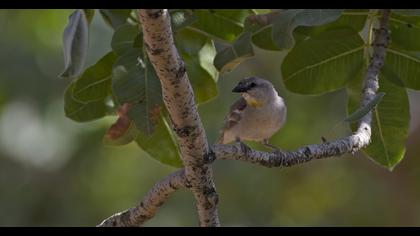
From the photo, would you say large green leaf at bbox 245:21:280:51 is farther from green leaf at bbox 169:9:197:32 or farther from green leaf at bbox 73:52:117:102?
green leaf at bbox 73:52:117:102

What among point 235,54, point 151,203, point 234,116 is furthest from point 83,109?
point 234,116

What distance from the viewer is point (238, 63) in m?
3.15

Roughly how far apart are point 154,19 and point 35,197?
5.64m

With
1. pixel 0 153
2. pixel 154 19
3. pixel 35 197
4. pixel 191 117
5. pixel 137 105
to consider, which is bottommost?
pixel 35 197

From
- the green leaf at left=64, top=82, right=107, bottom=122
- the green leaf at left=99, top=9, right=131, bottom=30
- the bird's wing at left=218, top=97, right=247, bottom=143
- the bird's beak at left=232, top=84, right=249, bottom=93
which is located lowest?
the bird's wing at left=218, top=97, right=247, bottom=143

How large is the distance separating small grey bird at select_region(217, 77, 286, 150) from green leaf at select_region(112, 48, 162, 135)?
1057mm

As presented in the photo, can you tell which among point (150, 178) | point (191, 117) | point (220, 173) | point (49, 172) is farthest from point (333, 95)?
point (191, 117)

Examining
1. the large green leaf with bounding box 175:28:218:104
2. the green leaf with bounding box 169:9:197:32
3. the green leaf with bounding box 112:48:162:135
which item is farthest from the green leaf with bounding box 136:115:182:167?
the green leaf with bounding box 169:9:197:32

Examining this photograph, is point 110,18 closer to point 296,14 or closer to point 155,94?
point 155,94

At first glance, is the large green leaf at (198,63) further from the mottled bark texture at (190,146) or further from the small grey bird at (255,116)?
the small grey bird at (255,116)

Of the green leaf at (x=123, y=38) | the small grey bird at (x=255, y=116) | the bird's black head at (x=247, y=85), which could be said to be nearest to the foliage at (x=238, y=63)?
the green leaf at (x=123, y=38)

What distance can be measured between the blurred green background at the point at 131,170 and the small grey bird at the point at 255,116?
2.35 meters

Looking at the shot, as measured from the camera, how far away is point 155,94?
3.01 meters

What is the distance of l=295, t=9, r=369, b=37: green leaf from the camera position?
3211mm
